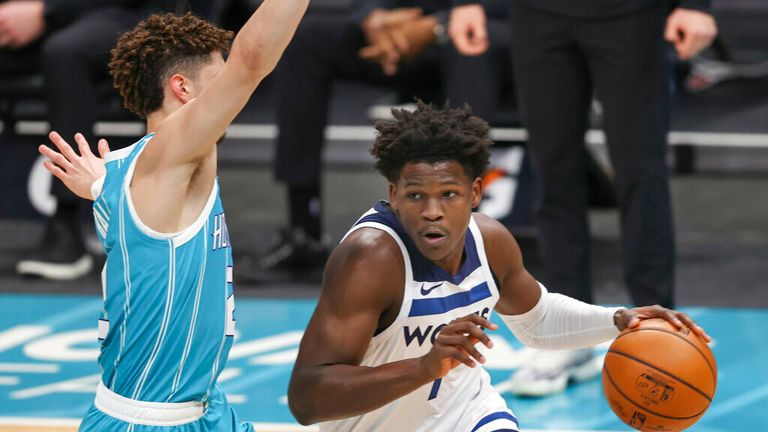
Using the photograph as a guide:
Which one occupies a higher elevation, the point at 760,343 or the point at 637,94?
the point at 637,94

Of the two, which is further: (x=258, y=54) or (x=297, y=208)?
(x=297, y=208)

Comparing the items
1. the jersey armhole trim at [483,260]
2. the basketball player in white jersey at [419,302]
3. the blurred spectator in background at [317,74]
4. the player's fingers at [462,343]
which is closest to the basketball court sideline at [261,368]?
the blurred spectator in background at [317,74]

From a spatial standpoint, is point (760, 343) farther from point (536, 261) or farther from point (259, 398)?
point (259, 398)

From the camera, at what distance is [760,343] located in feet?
18.0

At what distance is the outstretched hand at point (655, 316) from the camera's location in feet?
11.1

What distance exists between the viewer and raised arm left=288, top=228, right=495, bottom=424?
2.94 metres

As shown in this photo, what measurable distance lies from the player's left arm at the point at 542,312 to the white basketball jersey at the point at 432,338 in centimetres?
8

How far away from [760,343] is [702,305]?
1.81 feet

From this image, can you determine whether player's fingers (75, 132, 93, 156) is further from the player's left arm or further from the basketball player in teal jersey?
the player's left arm

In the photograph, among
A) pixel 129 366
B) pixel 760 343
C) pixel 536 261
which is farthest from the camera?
pixel 536 261

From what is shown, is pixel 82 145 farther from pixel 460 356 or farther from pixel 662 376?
pixel 662 376

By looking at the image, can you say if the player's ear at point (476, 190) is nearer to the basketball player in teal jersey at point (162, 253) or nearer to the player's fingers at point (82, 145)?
the basketball player in teal jersey at point (162, 253)

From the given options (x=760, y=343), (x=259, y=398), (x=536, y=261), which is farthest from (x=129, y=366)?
(x=536, y=261)

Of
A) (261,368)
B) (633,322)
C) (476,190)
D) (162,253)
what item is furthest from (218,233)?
(261,368)
